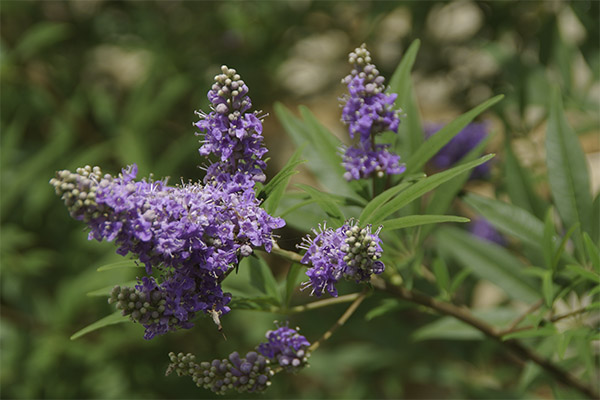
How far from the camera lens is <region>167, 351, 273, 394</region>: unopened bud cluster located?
1.55 metres

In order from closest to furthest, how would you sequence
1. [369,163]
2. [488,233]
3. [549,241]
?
[369,163]
[549,241]
[488,233]

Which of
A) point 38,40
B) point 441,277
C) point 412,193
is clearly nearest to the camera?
point 412,193

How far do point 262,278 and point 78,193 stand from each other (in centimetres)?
77

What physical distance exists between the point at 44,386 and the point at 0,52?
219 centimetres

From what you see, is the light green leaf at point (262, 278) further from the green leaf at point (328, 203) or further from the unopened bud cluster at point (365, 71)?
the unopened bud cluster at point (365, 71)

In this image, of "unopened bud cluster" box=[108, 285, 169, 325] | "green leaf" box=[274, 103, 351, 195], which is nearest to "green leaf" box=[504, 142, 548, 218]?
"green leaf" box=[274, 103, 351, 195]

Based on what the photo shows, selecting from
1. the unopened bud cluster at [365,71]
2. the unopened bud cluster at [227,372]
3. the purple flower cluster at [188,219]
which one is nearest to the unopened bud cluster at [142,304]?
the purple flower cluster at [188,219]

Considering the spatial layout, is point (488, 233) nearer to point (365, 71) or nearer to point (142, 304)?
point (365, 71)

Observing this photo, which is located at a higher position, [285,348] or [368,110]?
[368,110]

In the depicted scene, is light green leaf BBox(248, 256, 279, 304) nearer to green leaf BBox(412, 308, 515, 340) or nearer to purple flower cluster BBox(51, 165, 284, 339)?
purple flower cluster BBox(51, 165, 284, 339)

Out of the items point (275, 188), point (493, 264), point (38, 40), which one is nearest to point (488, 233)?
point (493, 264)

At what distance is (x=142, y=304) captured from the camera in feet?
4.78

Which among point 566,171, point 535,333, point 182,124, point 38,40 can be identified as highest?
point 38,40

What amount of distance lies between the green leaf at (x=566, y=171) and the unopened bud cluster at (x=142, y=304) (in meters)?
1.55
